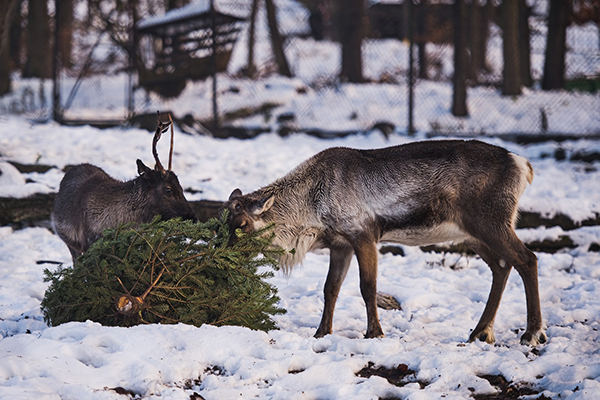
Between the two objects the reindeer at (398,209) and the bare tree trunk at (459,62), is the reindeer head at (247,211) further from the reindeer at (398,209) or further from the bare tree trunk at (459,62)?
the bare tree trunk at (459,62)

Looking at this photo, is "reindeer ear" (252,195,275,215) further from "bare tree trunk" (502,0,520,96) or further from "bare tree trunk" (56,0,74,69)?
"bare tree trunk" (56,0,74,69)

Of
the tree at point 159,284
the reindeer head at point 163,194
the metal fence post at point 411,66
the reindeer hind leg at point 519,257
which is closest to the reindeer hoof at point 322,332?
the tree at point 159,284

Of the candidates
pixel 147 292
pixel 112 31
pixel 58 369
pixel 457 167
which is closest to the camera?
pixel 58 369

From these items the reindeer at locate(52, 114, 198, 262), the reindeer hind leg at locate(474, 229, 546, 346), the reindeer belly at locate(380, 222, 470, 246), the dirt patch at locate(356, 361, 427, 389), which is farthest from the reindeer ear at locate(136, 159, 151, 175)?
the reindeer hind leg at locate(474, 229, 546, 346)

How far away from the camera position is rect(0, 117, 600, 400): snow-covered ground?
3.58 meters

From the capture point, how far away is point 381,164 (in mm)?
5656

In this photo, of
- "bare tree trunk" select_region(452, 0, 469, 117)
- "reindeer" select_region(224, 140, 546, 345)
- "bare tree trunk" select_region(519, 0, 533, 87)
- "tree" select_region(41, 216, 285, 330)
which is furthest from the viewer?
"bare tree trunk" select_region(519, 0, 533, 87)

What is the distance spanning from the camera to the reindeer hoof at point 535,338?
501cm

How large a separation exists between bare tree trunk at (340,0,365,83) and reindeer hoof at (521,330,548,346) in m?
12.3

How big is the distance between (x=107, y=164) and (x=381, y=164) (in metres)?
5.27

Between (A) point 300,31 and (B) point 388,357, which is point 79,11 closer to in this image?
(A) point 300,31

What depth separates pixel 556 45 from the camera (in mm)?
16391

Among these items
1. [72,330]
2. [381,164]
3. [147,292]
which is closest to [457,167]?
[381,164]

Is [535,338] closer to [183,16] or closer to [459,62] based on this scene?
[459,62]
